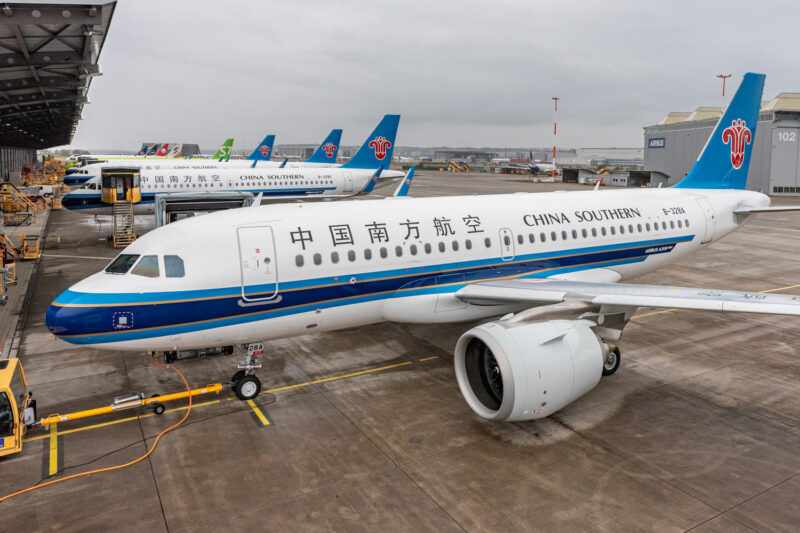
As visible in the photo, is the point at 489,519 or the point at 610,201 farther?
the point at 610,201

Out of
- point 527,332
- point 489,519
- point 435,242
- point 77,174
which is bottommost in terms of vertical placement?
point 489,519

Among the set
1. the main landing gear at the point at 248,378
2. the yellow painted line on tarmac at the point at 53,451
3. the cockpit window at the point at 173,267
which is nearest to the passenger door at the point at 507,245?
the main landing gear at the point at 248,378

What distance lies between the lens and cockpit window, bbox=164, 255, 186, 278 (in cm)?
1127

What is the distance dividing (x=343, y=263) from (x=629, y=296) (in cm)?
638

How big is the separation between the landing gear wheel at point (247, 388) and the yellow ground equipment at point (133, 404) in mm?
537

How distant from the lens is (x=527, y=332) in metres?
11.0

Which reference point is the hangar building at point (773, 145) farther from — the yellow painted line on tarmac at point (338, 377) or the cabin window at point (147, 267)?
the cabin window at point (147, 267)

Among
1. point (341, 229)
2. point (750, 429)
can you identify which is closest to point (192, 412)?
point (341, 229)

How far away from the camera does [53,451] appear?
1045 centimetres

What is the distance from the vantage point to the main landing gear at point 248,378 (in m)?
12.3

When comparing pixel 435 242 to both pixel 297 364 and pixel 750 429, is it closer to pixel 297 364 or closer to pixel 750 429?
pixel 297 364

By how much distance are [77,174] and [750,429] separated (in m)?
43.2

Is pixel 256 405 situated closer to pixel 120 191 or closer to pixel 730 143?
pixel 730 143

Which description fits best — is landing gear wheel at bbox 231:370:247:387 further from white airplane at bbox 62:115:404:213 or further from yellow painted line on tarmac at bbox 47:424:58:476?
white airplane at bbox 62:115:404:213
